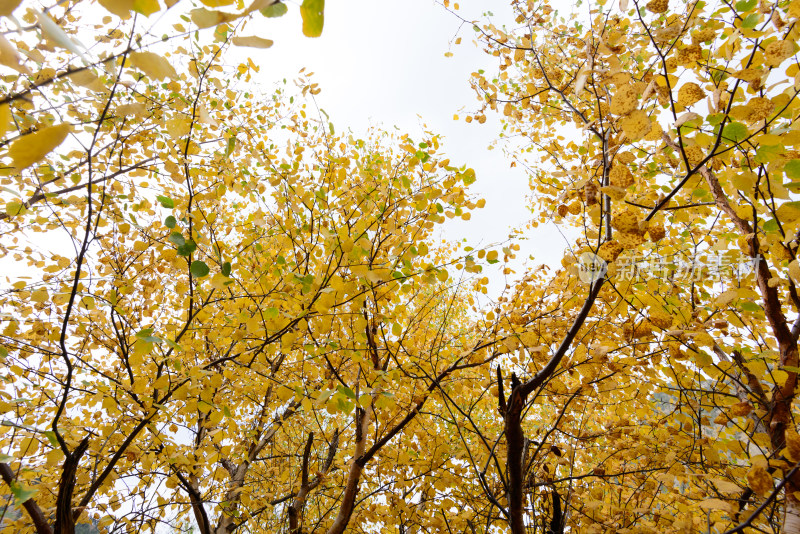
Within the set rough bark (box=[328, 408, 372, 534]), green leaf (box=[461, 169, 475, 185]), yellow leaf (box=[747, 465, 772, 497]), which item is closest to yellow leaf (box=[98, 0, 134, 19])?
green leaf (box=[461, 169, 475, 185])

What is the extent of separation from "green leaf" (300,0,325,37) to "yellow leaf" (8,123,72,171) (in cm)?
42

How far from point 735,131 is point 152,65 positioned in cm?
178

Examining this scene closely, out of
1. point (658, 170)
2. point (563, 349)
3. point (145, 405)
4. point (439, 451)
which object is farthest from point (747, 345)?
point (145, 405)

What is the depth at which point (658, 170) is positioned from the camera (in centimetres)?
279

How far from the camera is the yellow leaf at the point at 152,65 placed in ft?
2.40

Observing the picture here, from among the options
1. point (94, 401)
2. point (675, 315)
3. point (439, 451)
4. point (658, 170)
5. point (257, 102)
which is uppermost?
point (257, 102)

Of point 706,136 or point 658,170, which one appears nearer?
point 706,136

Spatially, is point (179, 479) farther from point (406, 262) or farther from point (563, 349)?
point (563, 349)

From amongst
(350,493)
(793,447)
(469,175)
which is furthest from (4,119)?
(350,493)

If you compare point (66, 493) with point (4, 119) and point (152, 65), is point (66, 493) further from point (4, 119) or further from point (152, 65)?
point (152, 65)

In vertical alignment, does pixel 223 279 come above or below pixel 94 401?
above

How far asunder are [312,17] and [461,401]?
16.6 ft

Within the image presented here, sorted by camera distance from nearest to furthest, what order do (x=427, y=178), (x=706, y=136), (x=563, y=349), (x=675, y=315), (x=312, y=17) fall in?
(x=312, y=17), (x=706, y=136), (x=563, y=349), (x=675, y=315), (x=427, y=178)

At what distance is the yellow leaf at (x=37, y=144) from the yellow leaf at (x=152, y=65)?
22cm
